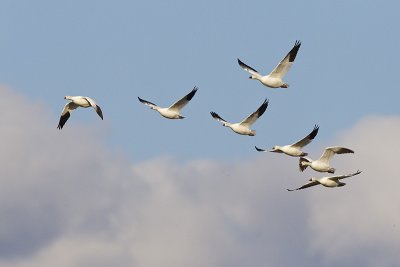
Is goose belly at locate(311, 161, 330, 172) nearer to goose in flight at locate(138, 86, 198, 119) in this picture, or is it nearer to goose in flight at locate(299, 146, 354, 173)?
goose in flight at locate(299, 146, 354, 173)

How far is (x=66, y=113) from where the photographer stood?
71188mm

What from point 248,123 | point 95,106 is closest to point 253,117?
point 248,123

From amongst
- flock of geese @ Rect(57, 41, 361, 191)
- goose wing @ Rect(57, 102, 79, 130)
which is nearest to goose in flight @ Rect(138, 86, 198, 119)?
flock of geese @ Rect(57, 41, 361, 191)

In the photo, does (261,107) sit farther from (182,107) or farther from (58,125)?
(58,125)

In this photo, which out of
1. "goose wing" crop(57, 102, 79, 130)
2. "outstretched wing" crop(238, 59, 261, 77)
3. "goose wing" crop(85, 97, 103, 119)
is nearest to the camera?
"goose wing" crop(85, 97, 103, 119)

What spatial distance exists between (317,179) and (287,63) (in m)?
6.35

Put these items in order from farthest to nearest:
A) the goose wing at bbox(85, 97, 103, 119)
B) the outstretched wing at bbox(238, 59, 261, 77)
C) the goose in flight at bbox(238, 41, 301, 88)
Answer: the outstretched wing at bbox(238, 59, 261, 77)
the goose in flight at bbox(238, 41, 301, 88)
the goose wing at bbox(85, 97, 103, 119)

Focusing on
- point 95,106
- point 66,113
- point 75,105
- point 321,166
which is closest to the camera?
point 95,106

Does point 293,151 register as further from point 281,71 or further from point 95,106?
point 95,106

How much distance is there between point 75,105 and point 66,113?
0.75 m

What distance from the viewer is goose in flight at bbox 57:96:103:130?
62625 mm

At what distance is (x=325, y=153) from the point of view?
6588cm

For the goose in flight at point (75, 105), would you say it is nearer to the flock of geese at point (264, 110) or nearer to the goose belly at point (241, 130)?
the flock of geese at point (264, 110)

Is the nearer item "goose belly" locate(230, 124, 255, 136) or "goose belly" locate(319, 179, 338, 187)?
"goose belly" locate(230, 124, 255, 136)
